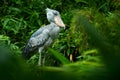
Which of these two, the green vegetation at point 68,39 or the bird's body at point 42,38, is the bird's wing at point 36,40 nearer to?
the bird's body at point 42,38


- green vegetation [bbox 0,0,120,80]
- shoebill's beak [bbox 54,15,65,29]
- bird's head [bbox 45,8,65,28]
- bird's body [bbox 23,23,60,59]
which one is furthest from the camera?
bird's head [bbox 45,8,65,28]

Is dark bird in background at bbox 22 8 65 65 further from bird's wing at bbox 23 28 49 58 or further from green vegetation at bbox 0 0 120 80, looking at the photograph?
green vegetation at bbox 0 0 120 80

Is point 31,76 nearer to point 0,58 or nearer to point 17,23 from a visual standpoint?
point 0,58

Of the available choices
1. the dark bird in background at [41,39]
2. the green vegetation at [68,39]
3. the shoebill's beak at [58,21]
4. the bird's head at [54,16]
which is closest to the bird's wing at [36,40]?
the dark bird in background at [41,39]

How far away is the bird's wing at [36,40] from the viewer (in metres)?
7.18

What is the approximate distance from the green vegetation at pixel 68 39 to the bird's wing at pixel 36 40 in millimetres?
157

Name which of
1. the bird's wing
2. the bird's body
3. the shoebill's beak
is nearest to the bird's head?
the shoebill's beak

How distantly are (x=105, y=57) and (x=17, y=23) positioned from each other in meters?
7.78

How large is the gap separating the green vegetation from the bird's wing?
6.2 inches

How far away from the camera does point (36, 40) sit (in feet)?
23.7

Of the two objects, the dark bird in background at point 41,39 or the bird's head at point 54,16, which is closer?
the dark bird in background at point 41,39

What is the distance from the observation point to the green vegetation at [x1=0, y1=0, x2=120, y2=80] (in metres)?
0.63

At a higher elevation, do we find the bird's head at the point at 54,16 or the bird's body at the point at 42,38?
the bird's head at the point at 54,16

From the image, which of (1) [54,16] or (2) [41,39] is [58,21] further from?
(2) [41,39]
